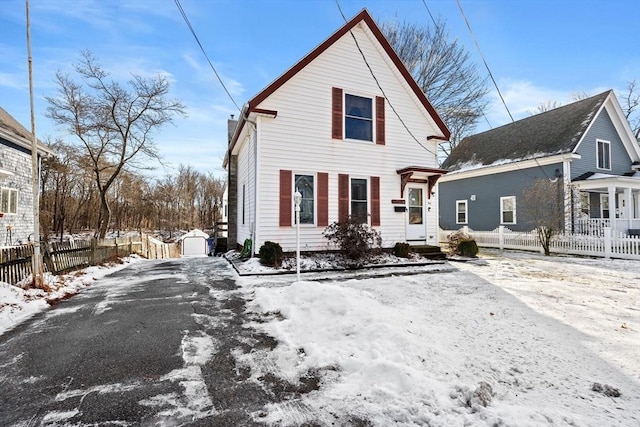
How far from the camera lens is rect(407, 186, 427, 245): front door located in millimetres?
11336

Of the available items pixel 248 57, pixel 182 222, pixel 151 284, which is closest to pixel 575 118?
pixel 248 57

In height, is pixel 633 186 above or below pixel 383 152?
below

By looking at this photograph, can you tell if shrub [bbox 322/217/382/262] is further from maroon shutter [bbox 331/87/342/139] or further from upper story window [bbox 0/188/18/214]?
upper story window [bbox 0/188/18/214]

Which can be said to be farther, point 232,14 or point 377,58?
point 377,58

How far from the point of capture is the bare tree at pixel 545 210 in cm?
1261

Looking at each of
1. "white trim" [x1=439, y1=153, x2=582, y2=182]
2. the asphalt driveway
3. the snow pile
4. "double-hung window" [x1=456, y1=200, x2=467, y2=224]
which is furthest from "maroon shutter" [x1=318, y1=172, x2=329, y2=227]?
"double-hung window" [x1=456, y1=200, x2=467, y2=224]

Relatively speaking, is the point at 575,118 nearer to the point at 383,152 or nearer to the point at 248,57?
the point at 383,152

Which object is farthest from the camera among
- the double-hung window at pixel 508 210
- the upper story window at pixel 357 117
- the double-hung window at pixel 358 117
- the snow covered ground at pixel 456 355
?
the double-hung window at pixel 508 210

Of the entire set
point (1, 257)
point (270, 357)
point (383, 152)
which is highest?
point (383, 152)

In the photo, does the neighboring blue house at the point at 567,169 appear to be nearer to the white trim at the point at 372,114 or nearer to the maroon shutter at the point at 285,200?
the white trim at the point at 372,114

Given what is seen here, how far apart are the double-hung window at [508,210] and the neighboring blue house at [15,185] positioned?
21.4 meters

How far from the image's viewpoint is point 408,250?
34.4 ft

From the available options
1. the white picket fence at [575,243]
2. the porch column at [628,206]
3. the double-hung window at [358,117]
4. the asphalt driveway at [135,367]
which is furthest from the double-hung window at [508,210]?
the asphalt driveway at [135,367]

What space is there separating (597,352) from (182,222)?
42687 millimetres
